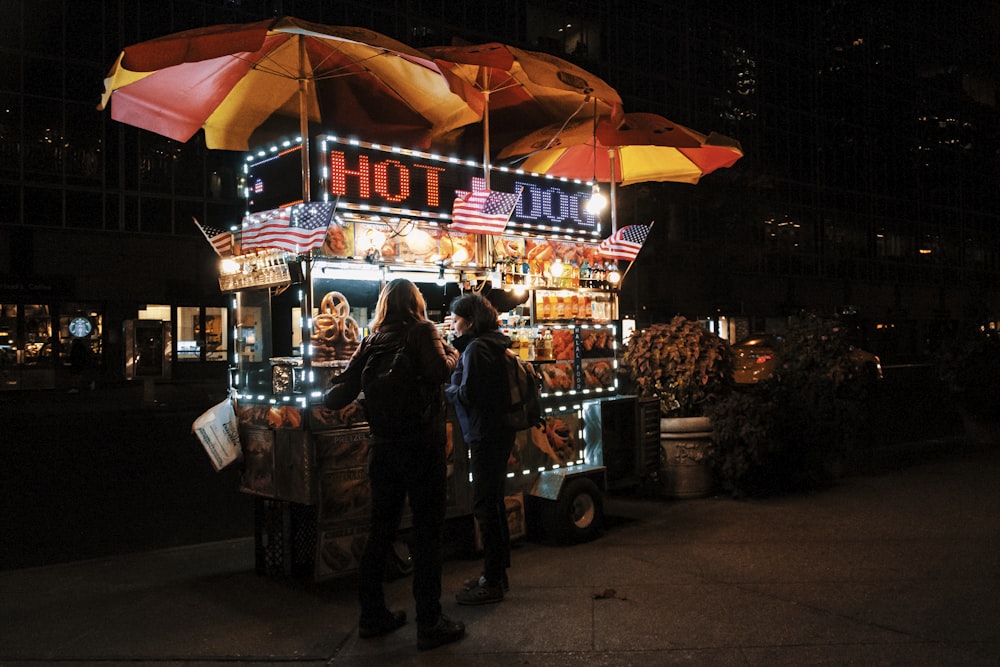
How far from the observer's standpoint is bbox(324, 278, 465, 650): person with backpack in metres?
4.70

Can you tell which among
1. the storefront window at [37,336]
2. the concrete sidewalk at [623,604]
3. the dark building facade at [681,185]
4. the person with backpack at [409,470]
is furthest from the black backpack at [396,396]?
the storefront window at [37,336]

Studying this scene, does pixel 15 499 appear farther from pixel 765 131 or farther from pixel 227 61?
pixel 765 131

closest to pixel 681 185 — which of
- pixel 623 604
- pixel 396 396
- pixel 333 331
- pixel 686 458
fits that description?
pixel 686 458

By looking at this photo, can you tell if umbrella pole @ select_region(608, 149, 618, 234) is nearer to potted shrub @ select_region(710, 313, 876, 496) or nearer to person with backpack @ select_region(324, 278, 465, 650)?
potted shrub @ select_region(710, 313, 876, 496)

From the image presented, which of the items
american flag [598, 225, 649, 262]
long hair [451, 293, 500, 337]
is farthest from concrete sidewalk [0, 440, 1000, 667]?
american flag [598, 225, 649, 262]

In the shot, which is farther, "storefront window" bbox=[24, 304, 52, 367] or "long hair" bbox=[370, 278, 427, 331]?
"storefront window" bbox=[24, 304, 52, 367]

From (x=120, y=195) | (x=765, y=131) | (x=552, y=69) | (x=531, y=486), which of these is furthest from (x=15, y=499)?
(x=765, y=131)

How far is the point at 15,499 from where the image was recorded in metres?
9.04

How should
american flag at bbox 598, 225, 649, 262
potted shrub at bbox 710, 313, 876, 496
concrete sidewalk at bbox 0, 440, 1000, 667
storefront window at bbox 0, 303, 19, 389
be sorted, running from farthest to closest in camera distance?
storefront window at bbox 0, 303, 19, 389 < american flag at bbox 598, 225, 649, 262 < potted shrub at bbox 710, 313, 876, 496 < concrete sidewalk at bbox 0, 440, 1000, 667

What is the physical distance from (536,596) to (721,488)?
13.6 ft

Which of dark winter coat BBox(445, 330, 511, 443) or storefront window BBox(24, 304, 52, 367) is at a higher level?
storefront window BBox(24, 304, 52, 367)

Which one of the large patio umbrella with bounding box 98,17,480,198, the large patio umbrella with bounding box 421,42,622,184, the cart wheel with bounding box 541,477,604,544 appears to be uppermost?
the large patio umbrella with bounding box 421,42,622,184

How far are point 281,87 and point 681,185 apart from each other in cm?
1671

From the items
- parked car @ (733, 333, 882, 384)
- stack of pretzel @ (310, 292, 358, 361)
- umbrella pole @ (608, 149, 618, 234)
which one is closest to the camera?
stack of pretzel @ (310, 292, 358, 361)
